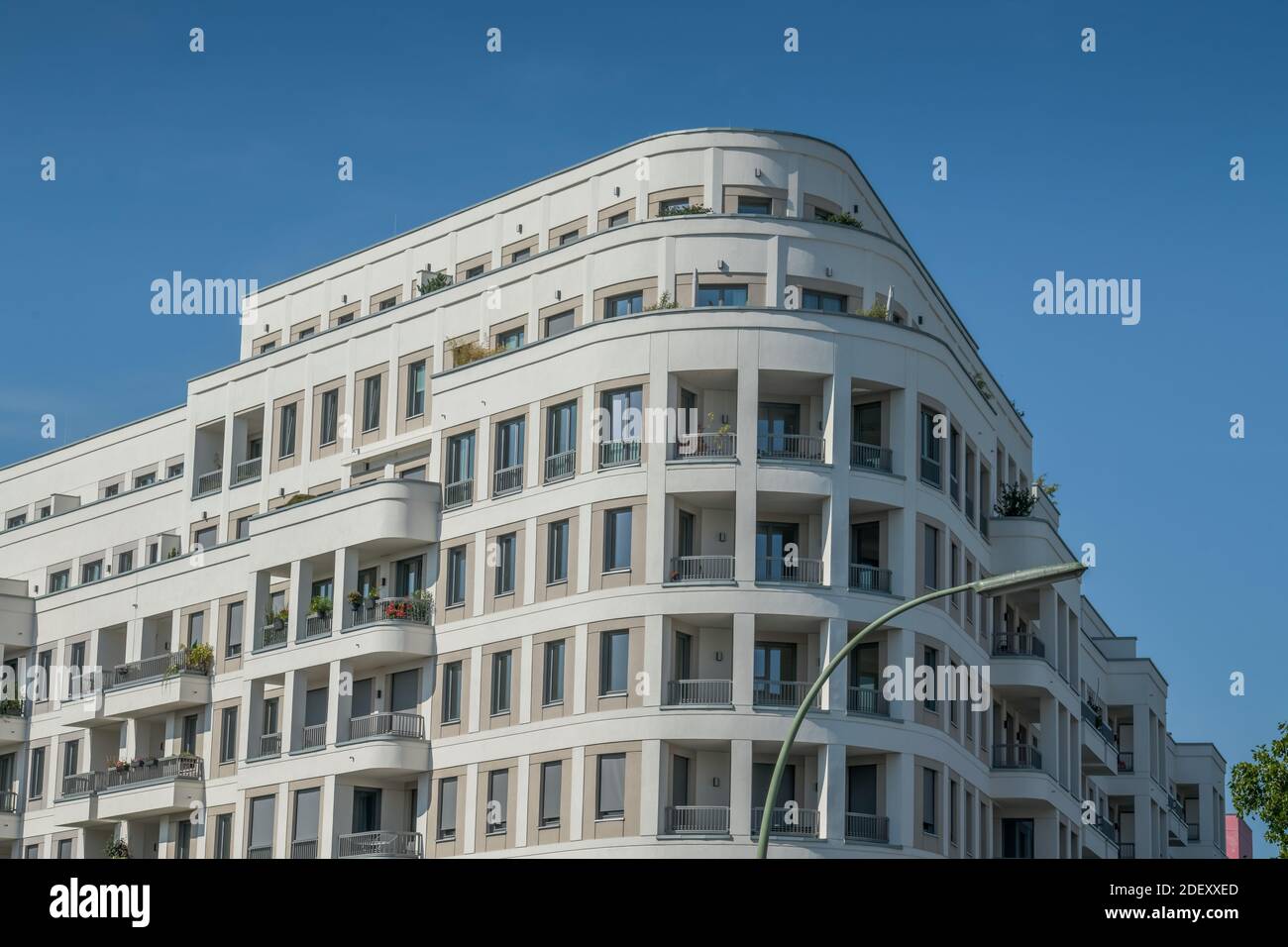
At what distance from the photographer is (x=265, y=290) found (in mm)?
72312

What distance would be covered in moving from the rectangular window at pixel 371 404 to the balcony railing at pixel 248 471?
16.5 ft

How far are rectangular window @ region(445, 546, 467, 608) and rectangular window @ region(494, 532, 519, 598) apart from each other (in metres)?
1.48

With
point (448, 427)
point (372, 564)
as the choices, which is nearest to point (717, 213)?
point (448, 427)

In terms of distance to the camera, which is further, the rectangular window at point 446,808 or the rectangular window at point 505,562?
the rectangular window at point 505,562

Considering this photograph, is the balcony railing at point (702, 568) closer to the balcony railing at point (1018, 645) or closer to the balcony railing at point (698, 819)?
the balcony railing at point (698, 819)

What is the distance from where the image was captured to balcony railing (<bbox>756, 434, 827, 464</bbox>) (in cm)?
5372

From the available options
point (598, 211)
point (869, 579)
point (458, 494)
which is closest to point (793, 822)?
point (869, 579)

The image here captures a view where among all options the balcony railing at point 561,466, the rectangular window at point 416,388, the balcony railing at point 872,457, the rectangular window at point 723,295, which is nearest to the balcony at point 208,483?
the rectangular window at point 416,388

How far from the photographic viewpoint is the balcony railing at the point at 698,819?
50875mm

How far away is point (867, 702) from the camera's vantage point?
53.2 meters
